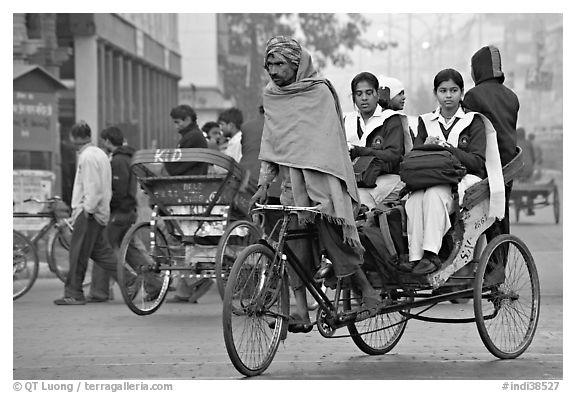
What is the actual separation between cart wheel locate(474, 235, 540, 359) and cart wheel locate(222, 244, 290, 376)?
52.0 inches

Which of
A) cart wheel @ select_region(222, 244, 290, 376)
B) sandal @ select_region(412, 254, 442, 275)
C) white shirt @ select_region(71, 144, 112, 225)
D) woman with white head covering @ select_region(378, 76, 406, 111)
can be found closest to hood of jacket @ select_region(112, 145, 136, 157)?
white shirt @ select_region(71, 144, 112, 225)

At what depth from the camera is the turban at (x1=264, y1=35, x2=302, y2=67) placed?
7.08 metres

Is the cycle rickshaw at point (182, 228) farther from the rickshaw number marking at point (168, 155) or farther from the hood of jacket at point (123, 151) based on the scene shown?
the hood of jacket at point (123, 151)

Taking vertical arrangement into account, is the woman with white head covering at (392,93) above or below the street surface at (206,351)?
above

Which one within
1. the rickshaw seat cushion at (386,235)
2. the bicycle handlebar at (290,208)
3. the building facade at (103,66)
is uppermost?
the building facade at (103,66)

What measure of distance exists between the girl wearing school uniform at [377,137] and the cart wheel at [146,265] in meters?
3.08

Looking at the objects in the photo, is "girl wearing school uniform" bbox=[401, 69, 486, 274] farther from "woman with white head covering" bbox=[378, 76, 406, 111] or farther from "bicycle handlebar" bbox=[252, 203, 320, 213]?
"woman with white head covering" bbox=[378, 76, 406, 111]

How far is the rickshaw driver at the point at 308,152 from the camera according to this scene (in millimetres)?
7141

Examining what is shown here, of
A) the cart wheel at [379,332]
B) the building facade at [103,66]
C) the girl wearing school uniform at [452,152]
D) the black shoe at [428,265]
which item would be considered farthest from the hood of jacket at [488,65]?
the building facade at [103,66]

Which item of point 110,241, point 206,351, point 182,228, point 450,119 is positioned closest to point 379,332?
point 206,351
